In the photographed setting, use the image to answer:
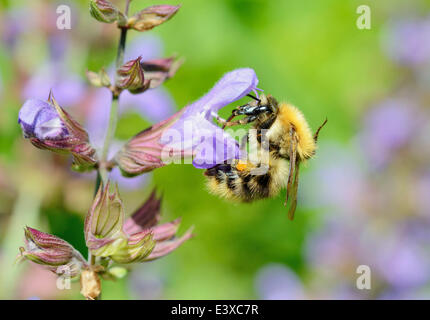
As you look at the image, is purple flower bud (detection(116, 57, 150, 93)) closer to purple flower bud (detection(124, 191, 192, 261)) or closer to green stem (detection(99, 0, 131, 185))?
green stem (detection(99, 0, 131, 185))

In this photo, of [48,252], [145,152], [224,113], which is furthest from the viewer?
[224,113]

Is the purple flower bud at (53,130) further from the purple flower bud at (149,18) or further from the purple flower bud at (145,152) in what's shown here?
the purple flower bud at (149,18)

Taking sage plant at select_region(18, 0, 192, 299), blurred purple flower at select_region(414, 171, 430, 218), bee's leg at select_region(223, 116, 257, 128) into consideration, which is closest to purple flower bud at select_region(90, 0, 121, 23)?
sage plant at select_region(18, 0, 192, 299)

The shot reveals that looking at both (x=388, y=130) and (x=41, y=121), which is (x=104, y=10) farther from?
(x=388, y=130)

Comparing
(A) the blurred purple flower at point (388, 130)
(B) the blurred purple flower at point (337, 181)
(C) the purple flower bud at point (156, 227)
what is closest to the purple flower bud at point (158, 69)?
(C) the purple flower bud at point (156, 227)

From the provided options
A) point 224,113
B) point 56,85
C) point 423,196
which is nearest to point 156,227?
point 56,85
